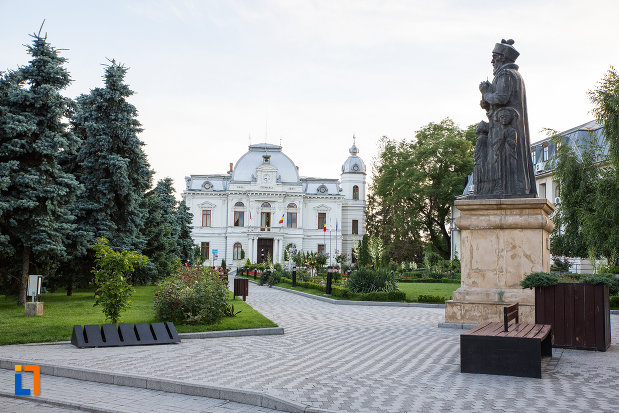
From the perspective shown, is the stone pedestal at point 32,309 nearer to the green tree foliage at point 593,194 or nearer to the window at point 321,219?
the green tree foliage at point 593,194

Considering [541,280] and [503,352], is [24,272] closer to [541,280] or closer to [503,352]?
[541,280]

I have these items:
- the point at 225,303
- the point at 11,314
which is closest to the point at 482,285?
the point at 225,303

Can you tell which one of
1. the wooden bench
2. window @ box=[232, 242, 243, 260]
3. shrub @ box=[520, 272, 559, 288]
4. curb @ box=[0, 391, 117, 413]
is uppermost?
window @ box=[232, 242, 243, 260]

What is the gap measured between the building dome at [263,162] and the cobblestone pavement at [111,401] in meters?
64.9

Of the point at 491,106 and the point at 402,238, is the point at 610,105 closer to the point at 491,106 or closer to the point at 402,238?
the point at 491,106

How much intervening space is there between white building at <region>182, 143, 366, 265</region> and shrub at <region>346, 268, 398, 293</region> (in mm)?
45711

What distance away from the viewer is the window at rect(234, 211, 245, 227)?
71.6 meters

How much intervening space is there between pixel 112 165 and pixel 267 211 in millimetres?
50116

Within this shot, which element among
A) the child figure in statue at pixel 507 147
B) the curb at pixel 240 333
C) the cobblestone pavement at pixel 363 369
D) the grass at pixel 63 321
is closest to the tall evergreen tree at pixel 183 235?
the grass at pixel 63 321

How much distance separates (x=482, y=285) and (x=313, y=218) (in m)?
61.3

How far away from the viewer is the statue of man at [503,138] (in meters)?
12.6

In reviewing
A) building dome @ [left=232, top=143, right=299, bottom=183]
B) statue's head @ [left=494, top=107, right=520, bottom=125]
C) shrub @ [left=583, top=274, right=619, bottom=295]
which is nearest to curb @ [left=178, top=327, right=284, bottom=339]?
shrub @ [left=583, top=274, right=619, bottom=295]

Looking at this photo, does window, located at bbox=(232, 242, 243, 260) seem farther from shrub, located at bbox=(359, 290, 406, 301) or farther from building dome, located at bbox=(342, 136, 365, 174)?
shrub, located at bbox=(359, 290, 406, 301)

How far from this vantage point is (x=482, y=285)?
12.4 metres
